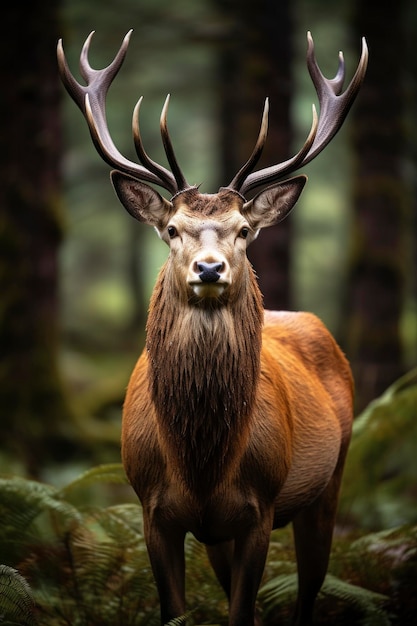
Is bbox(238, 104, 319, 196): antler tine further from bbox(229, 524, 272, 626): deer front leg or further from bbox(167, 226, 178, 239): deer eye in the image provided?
bbox(229, 524, 272, 626): deer front leg

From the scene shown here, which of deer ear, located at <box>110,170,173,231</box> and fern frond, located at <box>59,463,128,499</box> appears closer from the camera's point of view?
deer ear, located at <box>110,170,173,231</box>

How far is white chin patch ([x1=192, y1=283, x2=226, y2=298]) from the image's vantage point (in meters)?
4.12

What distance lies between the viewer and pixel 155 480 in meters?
4.55

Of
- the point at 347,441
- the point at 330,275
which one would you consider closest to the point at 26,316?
the point at 347,441

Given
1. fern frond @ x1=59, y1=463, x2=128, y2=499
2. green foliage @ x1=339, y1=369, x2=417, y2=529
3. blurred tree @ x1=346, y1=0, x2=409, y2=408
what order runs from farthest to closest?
blurred tree @ x1=346, y1=0, x2=409, y2=408, green foliage @ x1=339, y1=369, x2=417, y2=529, fern frond @ x1=59, y1=463, x2=128, y2=499

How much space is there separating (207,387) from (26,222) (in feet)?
17.9

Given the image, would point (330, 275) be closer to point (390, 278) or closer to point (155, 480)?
point (390, 278)

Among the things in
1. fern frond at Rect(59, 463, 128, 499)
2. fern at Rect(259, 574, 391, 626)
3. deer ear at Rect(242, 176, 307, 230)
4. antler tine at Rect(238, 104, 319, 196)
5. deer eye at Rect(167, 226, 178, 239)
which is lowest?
fern at Rect(259, 574, 391, 626)

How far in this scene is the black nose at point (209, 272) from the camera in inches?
159

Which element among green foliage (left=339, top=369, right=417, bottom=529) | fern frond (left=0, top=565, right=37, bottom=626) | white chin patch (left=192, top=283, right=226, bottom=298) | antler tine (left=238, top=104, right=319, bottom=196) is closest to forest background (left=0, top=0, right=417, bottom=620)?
green foliage (left=339, top=369, right=417, bottom=529)

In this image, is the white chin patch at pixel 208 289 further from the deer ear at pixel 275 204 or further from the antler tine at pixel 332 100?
the antler tine at pixel 332 100

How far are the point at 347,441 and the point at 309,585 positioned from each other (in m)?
0.91

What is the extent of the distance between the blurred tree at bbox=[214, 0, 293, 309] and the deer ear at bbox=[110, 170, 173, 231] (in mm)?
4542

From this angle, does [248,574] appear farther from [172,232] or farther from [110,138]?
[110,138]
